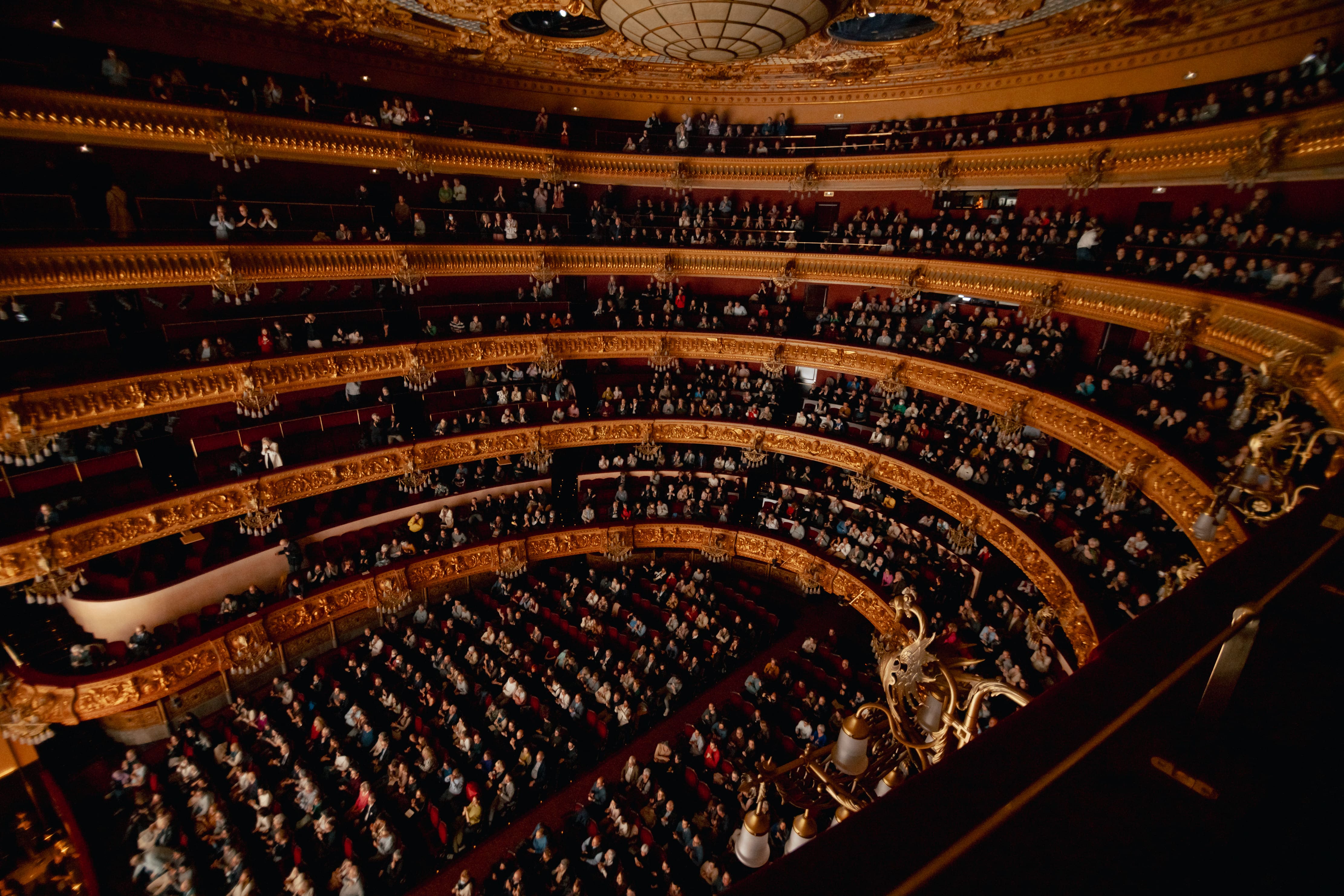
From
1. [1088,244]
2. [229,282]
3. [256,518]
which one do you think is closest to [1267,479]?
[1088,244]

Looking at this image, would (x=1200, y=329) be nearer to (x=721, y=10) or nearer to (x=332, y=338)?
(x=721, y=10)

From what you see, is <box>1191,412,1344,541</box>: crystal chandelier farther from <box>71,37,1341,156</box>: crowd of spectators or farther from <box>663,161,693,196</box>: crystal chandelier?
<box>663,161,693,196</box>: crystal chandelier

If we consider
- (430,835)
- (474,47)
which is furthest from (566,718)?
(474,47)

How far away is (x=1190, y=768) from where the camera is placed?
5.73 ft

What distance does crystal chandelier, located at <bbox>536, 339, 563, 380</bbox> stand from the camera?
22.2m

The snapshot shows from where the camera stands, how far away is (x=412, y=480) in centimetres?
2009

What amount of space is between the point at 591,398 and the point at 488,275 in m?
6.38

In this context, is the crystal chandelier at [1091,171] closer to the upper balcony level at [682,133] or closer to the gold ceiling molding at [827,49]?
the upper balcony level at [682,133]

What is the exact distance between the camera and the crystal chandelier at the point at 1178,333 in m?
12.6

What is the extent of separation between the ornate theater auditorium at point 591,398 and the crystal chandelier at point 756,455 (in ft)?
0.51

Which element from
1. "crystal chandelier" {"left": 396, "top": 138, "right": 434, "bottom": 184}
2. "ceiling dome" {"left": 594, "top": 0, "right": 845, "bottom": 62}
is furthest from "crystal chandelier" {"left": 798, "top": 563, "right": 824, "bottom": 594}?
"crystal chandelier" {"left": 396, "top": 138, "right": 434, "bottom": 184}

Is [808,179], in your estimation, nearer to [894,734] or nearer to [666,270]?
[666,270]

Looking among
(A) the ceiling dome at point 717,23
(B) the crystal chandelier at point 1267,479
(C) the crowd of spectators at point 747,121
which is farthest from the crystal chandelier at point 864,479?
(B) the crystal chandelier at point 1267,479

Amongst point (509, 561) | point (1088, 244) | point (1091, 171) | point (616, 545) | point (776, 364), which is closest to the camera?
point (1091, 171)
